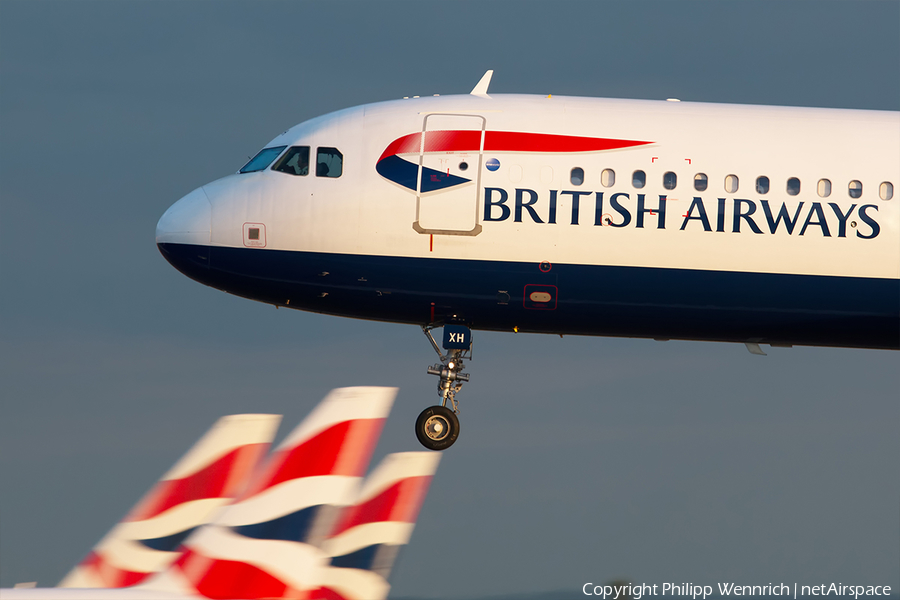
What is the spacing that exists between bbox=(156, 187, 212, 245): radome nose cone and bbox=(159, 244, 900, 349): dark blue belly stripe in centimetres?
24

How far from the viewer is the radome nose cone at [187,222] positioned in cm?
2931

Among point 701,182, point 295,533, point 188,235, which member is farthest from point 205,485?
point 701,182

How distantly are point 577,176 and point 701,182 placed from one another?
3012 mm

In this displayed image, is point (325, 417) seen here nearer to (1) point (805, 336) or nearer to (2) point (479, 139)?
(2) point (479, 139)

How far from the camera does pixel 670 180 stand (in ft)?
94.6

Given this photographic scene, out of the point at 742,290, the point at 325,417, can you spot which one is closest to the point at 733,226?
the point at 742,290

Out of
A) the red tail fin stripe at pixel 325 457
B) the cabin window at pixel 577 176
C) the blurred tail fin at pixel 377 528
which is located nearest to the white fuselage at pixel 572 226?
the cabin window at pixel 577 176

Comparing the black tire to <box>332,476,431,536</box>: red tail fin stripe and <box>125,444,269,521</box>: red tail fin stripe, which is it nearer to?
<box>332,476,431,536</box>: red tail fin stripe

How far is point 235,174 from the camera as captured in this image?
101ft

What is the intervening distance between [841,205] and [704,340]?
474 cm

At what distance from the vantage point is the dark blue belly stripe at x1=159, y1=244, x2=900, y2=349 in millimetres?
28547

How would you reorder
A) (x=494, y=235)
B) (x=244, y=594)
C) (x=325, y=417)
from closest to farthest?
(x=244, y=594) < (x=325, y=417) < (x=494, y=235)

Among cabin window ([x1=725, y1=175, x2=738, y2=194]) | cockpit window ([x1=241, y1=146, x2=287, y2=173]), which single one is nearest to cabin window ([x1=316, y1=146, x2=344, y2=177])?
cockpit window ([x1=241, y1=146, x2=287, y2=173])

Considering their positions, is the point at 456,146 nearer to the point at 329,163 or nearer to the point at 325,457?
the point at 329,163
